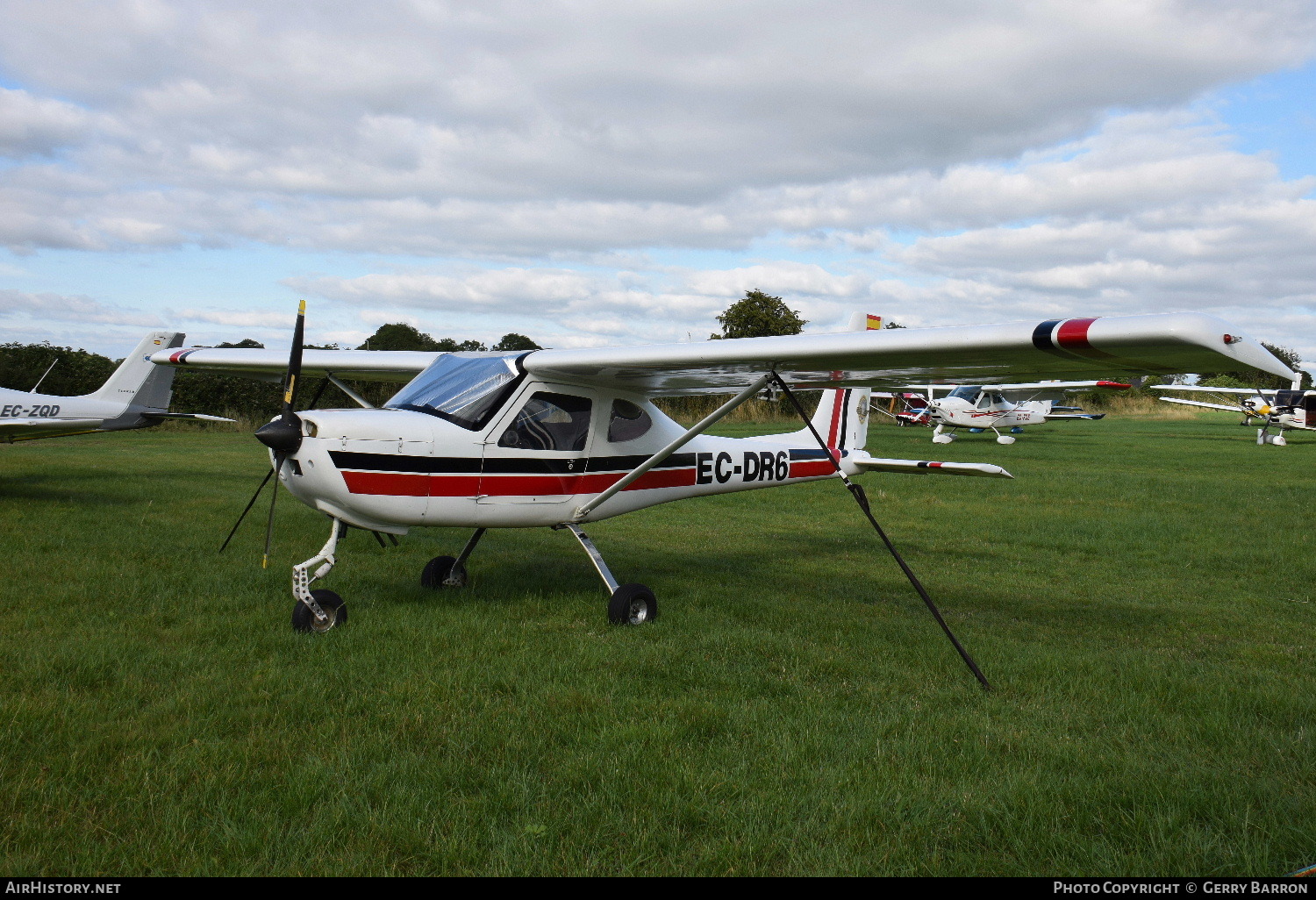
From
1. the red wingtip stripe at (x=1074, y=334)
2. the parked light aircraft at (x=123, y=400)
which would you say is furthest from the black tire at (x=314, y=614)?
the parked light aircraft at (x=123, y=400)

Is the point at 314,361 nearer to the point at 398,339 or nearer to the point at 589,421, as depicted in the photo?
the point at 589,421

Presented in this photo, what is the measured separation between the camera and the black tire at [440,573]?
749 centimetres

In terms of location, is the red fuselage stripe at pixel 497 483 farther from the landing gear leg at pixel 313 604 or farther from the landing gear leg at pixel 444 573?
the landing gear leg at pixel 444 573

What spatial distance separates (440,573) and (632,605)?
6.94 feet

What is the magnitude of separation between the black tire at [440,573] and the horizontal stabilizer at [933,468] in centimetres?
454

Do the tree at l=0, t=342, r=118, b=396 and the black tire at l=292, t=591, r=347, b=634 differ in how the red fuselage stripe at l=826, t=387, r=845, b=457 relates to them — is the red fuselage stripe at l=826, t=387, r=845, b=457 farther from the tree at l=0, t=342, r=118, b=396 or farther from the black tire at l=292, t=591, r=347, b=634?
the tree at l=0, t=342, r=118, b=396

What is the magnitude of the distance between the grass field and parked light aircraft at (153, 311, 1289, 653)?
76 centimetres

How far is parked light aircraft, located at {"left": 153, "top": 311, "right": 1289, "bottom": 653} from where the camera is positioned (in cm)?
489

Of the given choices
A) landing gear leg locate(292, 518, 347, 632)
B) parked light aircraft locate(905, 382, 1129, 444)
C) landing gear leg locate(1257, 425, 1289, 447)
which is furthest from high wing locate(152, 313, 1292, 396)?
landing gear leg locate(1257, 425, 1289, 447)

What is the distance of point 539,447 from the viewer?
265 inches

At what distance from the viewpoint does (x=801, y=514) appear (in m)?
12.8

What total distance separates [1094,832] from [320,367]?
834cm

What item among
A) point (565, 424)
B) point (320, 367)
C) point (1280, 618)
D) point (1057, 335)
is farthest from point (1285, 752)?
point (320, 367)
